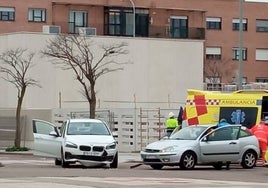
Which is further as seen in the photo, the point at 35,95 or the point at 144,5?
the point at 144,5

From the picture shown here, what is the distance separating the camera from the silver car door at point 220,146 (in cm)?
2678

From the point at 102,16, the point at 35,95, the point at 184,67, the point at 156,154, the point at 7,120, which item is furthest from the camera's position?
the point at 102,16

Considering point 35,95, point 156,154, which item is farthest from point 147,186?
point 35,95

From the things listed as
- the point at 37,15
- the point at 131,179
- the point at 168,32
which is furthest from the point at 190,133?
the point at 37,15

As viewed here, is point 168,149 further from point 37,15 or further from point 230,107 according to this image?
point 37,15

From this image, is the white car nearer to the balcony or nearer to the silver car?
the silver car

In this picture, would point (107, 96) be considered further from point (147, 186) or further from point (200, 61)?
point (147, 186)

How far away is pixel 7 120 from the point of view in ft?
158

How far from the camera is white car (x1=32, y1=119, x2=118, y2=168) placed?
86.0 ft

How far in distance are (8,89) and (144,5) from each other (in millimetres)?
27383

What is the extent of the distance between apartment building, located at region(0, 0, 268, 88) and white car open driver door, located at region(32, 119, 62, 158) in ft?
131

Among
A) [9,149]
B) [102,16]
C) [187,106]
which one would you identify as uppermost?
[102,16]

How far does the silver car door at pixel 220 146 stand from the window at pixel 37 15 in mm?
50310

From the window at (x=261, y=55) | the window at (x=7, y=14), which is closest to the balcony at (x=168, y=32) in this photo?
the window at (x=7, y=14)
